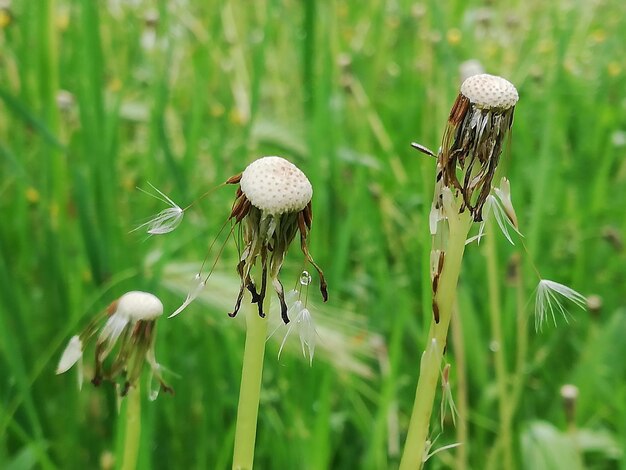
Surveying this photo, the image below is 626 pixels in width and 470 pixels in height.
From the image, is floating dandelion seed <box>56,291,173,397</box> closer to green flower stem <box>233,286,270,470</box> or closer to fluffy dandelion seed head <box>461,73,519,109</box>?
green flower stem <box>233,286,270,470</box>

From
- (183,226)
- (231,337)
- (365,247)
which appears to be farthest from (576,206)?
(231,337)

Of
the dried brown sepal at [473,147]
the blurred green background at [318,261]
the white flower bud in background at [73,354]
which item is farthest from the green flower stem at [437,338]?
the white flower bud in background at [73,354]

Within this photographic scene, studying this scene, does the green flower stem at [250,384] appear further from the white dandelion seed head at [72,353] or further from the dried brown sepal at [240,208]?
the white dandelion seed head at [72,353]

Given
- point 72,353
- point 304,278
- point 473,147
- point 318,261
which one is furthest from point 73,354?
point 318,261

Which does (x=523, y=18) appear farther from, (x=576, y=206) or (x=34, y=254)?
Result: (x=34, y=254)

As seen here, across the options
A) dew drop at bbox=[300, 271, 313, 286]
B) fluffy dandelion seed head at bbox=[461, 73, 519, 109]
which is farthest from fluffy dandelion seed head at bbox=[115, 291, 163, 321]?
fluffy dandelion seed head at bbox=[461, 73, 519, 109]

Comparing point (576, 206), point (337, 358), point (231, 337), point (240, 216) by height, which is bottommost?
point (576, 206)

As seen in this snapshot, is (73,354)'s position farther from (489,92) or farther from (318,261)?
(318,261)

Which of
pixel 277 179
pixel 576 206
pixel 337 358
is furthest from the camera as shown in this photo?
pixel 576 206
